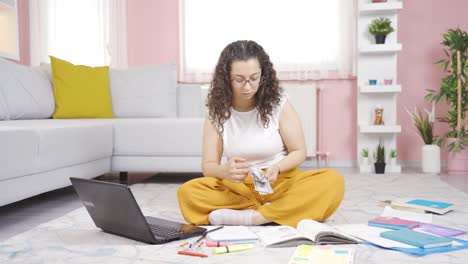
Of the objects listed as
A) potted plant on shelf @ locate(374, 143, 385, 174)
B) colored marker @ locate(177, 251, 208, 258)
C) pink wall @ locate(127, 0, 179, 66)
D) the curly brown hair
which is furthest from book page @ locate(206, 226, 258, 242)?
pink wall @ locate(127, 0, 179, 66)

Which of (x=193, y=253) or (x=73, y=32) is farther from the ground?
(x=73, y=32)

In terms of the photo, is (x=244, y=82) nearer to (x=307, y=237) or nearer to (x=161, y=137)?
(x=307, y=237)

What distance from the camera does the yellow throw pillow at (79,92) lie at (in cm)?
386

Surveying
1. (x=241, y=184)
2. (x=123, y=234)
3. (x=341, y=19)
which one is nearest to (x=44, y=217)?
(x=123, y=234)

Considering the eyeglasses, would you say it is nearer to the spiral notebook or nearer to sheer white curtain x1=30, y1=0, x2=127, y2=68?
the spiral notebook

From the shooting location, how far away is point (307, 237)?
1.79 meters

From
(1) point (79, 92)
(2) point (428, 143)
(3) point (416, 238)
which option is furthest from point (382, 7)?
(3) point (416, 238)

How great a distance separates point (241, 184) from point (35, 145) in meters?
1.04

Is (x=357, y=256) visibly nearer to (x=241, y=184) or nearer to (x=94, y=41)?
(x=241, y=184)

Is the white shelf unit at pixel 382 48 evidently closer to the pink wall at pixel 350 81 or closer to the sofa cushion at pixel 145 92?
the pink wall at pixel 350 81

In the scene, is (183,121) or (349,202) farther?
(183,121)

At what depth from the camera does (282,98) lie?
2.25m

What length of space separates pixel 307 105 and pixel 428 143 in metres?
1.05

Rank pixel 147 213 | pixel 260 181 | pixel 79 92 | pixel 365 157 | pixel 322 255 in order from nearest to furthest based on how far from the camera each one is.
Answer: pixel 322 255
pixel 260 181
pixel 147 213
pixel 79 92
pixel 365 157
